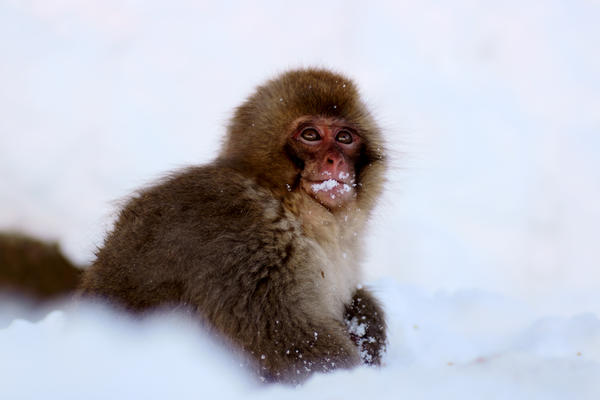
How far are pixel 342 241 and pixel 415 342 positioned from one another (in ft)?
2.95

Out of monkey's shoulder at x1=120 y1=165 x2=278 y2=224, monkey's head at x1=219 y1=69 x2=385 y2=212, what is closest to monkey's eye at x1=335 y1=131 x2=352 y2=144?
monkey's head at x1=219 y1=69 x2=385 y2=212

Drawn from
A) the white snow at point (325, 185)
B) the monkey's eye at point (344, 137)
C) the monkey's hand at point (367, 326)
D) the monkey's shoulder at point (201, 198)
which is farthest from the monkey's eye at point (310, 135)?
the monkey's hand at point (367, 326)

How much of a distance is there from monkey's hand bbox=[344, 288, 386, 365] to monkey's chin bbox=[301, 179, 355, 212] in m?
0.62

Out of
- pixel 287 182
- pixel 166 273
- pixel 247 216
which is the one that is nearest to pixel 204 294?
pixel 166 273

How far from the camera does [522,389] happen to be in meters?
1.75

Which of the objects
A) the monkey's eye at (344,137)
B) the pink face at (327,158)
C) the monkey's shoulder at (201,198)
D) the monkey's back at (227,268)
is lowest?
the monkey's back at (227,268)

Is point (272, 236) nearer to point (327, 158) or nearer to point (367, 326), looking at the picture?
point (327, 158)

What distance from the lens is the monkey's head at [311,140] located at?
2559 millimetres

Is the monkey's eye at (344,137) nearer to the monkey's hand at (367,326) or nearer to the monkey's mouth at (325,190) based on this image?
the monkey's mouth at (325,190)

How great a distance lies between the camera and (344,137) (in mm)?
2754

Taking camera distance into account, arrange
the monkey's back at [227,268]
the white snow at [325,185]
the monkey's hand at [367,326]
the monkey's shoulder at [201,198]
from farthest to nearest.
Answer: the monkey's hand at [367,326]
the white snow at [325,185]
the monkey's shoulder at [201,198]
the monkey's back at [227,268]

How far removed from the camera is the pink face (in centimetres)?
254

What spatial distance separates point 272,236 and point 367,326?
823mm

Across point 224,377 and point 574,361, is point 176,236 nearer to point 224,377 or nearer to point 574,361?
point 224,377
